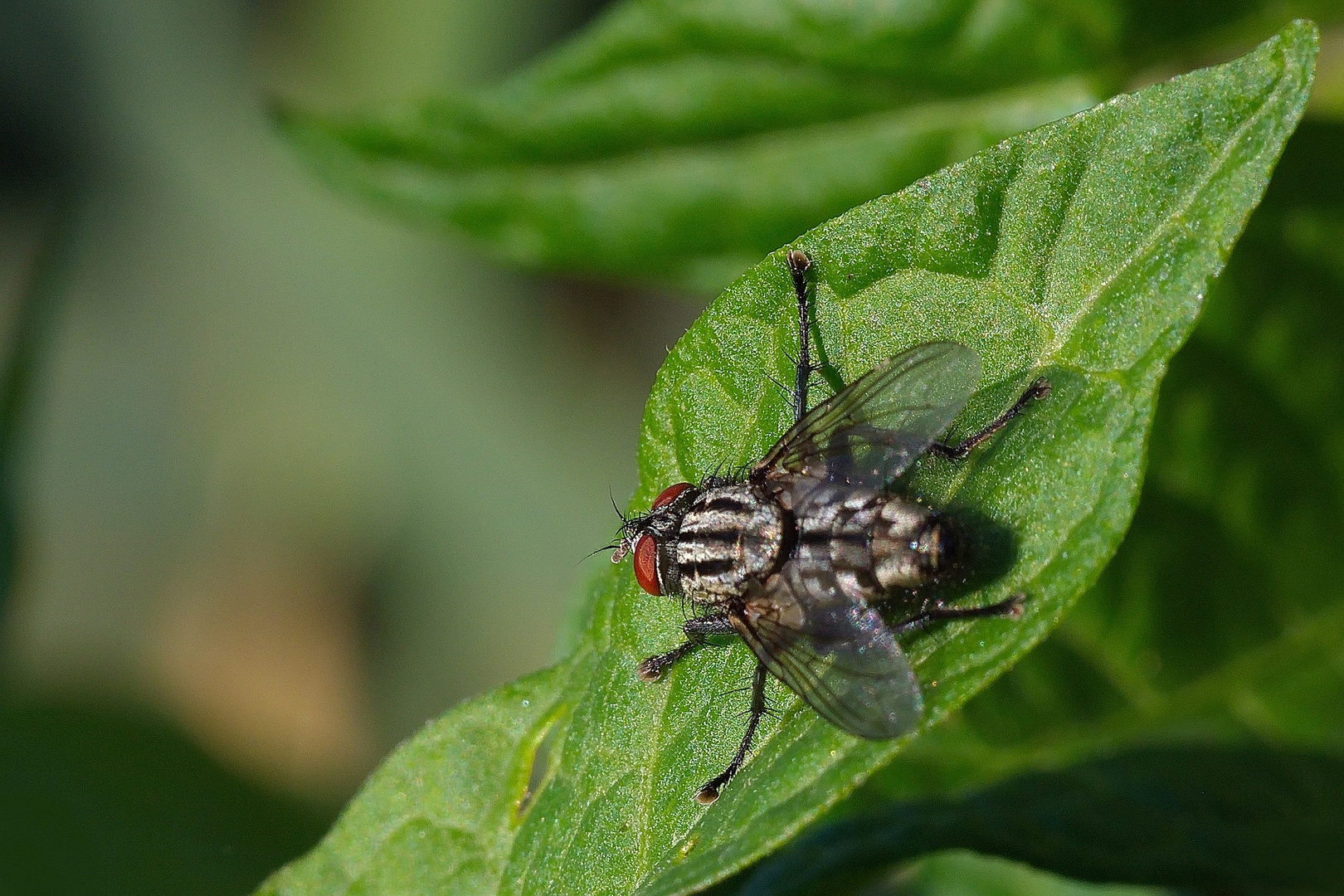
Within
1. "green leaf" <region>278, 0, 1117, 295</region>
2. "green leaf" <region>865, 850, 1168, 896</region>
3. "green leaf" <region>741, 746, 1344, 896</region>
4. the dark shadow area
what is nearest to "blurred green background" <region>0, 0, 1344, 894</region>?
the dark shadow area

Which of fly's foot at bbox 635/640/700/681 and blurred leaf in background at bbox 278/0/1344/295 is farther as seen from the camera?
blurred leaf in background at bbox 278/0/1344/295

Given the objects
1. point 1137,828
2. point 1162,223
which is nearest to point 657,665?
point 1137,828

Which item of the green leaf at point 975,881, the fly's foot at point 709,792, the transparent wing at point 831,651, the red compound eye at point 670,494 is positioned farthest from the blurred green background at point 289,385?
the fly's foot at point 709,792

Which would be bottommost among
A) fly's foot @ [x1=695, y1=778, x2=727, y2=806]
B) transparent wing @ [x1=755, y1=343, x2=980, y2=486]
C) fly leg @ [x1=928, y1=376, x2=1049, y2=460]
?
fly's foot @ [x1=695, y1=778, x2=727, y2=806]

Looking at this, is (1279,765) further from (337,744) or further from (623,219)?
(337,744)

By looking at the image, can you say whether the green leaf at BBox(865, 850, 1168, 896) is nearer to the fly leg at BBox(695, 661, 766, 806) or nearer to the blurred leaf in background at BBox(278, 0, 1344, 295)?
the fly leg at BBox(695, 661, 766, 806)

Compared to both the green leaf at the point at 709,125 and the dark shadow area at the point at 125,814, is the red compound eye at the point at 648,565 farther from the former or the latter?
the dark shadow area at the point at 125,814
